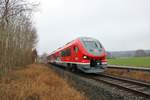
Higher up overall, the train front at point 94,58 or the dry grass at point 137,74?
the train front at point 94,58

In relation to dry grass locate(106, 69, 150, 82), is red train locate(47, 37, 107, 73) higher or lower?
higher

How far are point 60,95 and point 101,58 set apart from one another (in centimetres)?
1087

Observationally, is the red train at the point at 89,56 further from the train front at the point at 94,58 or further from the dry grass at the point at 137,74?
the dry grass at the point at 137,74

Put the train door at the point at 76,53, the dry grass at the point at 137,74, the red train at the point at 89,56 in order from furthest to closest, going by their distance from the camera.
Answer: the train door at the point at 76,53 → the red train at the point at 89,56 → the dry grass at the point at 137,74

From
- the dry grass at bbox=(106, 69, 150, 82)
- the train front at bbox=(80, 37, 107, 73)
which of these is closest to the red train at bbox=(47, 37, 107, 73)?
the train front at bbox=(80, 37, 107, 73)

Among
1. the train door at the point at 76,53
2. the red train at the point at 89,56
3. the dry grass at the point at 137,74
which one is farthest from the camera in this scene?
the train door at the point at 76,53

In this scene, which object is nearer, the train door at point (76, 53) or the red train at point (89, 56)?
the red train at point (89, 56)

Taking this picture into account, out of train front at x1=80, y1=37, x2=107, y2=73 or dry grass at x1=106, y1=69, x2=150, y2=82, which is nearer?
dry grass at x1=106, y1=69, x2=150, y2=82

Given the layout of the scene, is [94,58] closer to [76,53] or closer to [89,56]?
[89,56]

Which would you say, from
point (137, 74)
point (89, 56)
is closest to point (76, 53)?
point (89, 56)

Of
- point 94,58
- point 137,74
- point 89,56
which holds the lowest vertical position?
point 137,74

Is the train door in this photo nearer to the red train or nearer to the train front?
the red train

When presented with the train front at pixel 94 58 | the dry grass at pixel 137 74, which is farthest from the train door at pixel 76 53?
the dry grass at pixel 137 74

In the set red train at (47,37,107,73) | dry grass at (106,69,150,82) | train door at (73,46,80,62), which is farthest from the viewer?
train door at (73,46,80,62)
